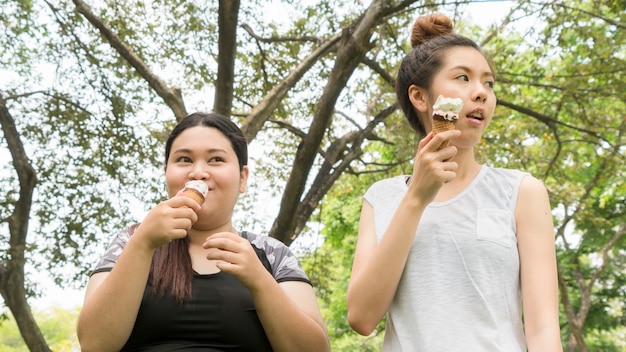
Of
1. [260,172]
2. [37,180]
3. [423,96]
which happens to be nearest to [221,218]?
[423,96]

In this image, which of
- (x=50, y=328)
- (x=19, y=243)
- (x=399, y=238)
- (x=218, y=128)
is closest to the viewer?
(x=399, y=238)

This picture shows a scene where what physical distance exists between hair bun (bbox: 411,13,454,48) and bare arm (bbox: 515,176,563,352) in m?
0.70

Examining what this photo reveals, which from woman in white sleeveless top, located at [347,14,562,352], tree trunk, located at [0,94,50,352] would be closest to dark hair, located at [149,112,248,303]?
woman in white sleeveless top, located at [347,14,562,352]

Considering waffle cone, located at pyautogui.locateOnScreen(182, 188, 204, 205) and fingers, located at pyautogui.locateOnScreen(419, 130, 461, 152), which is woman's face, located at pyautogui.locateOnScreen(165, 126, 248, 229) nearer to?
waffle cone, located at pyautogui.locateOnScreen(182, 188, 204, 205)

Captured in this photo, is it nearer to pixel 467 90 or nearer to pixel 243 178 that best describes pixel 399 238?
pixel 467 90

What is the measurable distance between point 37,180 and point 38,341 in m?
1.92

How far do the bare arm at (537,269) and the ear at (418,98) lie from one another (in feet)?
1.36

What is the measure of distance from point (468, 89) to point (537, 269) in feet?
1.92

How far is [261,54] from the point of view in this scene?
8898mm

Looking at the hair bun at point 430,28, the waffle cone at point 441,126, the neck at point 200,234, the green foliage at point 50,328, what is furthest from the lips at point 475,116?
the green foliage at point 50,328

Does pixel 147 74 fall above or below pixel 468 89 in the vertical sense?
above

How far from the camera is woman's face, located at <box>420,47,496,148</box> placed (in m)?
2.07

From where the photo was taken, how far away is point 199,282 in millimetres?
2201

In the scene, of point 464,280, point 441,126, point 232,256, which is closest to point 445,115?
point 441,126
